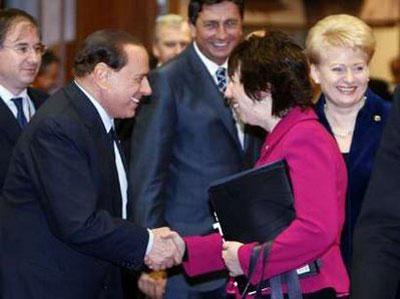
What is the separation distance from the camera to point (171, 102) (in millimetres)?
4059

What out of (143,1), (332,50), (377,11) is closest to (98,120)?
(332,50)

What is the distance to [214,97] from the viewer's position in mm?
4156

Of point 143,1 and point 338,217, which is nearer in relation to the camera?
point 338,217

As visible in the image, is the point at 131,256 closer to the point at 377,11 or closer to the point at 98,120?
the point at 98,120

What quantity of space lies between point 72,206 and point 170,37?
3.49 meters

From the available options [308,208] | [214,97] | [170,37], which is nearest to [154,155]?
[214,97]

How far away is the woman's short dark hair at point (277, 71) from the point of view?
3.06 metres

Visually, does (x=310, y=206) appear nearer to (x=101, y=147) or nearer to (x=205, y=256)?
(x=205, y=256)

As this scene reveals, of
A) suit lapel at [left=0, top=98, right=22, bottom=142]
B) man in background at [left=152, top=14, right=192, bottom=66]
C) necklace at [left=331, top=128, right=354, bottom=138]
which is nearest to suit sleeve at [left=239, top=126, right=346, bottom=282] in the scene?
necklace at [left=331, top=128, right=354, bottom=138]

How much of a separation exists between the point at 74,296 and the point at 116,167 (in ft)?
1.59

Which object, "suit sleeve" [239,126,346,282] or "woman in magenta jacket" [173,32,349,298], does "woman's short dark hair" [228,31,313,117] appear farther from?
"suit sleeve" [239,126,346,282]

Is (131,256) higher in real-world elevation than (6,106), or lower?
lower

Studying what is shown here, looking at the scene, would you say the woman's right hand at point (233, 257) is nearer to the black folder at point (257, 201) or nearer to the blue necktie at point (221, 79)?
the black folder at point (257, 201)

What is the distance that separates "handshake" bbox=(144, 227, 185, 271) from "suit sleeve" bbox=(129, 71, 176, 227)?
1.62 ft
